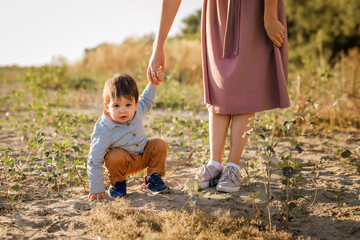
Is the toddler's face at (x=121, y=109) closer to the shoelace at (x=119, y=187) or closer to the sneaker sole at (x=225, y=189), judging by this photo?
the shoelace at (x=119, y=187)

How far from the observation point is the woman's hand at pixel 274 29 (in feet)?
7.41

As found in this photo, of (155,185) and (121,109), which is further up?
(121,109)

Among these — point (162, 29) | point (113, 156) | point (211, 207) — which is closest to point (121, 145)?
point (113, 156)

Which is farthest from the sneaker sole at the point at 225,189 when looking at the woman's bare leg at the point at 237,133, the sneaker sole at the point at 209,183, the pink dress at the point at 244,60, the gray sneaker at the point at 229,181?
the pink dress at the point at 244,60

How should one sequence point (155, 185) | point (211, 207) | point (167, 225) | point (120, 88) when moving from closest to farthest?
point (167, 225) < point (211, 207) < point (120, 88) < point (155, 185)

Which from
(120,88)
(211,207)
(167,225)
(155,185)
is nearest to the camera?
(167,225)

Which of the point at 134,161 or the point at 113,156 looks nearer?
the point at 113,156

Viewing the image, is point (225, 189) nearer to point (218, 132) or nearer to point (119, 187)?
point (218, 132)

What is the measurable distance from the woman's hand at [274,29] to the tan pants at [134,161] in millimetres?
1057

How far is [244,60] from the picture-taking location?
2.32 m

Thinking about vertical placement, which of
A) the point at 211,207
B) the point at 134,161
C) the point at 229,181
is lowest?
the point at 211,207

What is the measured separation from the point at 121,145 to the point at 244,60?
1025 millimetres

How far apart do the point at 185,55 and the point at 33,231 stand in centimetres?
1004

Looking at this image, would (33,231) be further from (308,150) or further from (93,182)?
(308,150)
